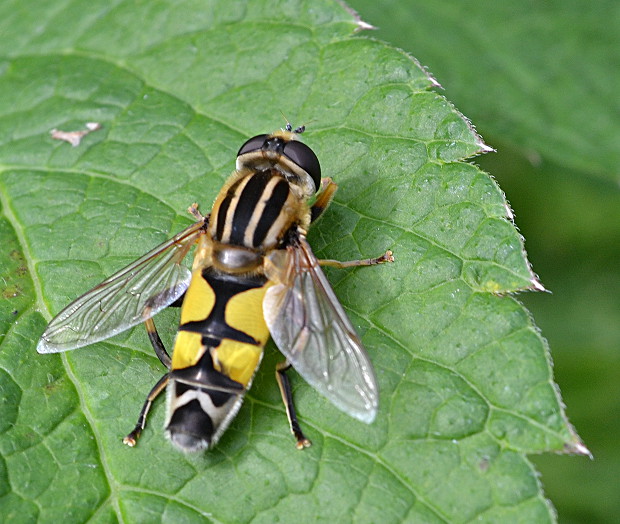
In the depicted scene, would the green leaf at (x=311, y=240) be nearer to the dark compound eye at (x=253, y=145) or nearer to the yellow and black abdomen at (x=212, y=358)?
the yellow and black abdomen at (x=212, y=358)

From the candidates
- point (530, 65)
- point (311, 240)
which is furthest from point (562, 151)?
point (311, 240)

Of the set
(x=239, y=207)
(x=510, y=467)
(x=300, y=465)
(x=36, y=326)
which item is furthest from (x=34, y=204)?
(x=510, y=467)

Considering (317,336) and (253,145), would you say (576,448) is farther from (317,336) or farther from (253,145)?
(253,145)

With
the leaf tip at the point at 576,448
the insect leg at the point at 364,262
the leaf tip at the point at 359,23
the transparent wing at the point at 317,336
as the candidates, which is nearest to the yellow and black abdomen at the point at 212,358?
the transparent wing at the point at 317,336

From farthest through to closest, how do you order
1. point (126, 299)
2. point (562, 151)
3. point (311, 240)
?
point (562, 151)
point (311, 240)
point (126, 299)

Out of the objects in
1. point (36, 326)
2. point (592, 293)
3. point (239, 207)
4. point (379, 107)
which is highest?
point (379, 107)

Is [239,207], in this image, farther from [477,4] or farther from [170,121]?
[477,4]
